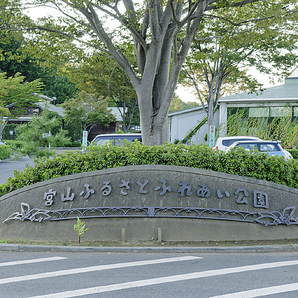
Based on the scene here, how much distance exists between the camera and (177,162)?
719cm

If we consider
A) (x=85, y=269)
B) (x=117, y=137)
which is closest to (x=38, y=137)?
(x=117, y=137)

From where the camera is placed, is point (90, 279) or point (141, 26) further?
point (141, 26)

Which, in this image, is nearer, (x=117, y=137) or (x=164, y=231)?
(x=164, y=231)

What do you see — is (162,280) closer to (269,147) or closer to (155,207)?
(155,207)

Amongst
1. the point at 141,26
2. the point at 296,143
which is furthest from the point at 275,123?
the point at 141,26

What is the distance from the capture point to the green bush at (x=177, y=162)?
719 centimetres

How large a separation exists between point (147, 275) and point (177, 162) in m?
2.98

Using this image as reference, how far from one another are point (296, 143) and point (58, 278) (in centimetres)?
1952

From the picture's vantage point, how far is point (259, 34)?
10.3m

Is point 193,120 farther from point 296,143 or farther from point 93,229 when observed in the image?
point 93,229

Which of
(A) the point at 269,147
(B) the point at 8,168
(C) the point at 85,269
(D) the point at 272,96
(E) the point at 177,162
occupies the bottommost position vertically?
(C) the point at 85,269

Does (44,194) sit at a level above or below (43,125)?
below

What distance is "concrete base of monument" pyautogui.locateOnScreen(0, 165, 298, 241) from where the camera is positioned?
257 inches

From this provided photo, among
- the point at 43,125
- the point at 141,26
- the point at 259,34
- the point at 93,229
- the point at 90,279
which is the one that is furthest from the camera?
the point at 43,125
